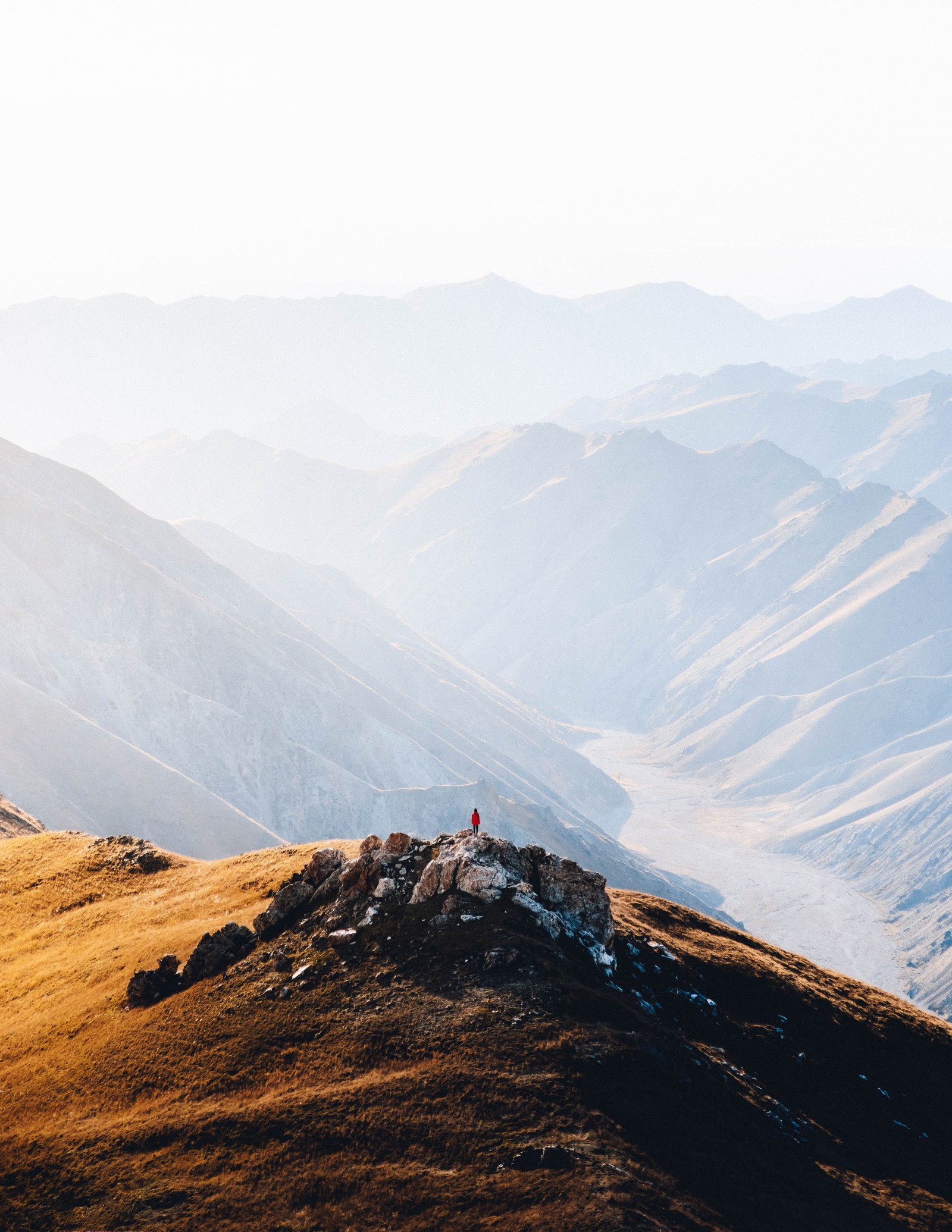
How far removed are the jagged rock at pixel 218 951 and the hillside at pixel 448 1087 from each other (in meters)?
0.45

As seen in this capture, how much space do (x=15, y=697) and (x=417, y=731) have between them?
86.6m

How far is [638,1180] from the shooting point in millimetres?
23609

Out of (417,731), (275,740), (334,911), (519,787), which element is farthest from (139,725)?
(334,911)

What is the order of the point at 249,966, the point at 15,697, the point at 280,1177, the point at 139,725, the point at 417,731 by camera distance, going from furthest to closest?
the point at 417,731, the point at 139,725, the point at 15,697, the point at 249,966, the point at 280,1177

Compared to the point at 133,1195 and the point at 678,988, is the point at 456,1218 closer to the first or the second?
the point at 133,1195

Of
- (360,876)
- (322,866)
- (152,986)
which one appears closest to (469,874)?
(360,876)

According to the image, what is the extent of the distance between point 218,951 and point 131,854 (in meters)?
21.9

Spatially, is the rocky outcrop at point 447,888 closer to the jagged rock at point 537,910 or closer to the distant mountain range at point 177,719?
the jagged rock at point 537,910

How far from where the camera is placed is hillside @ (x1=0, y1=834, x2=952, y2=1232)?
2380 centimetres

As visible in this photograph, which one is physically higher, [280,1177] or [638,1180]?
[638,1180]

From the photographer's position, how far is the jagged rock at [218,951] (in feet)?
109

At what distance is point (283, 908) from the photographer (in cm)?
3581

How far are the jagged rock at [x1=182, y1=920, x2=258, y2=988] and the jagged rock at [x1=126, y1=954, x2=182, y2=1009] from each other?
55 cm

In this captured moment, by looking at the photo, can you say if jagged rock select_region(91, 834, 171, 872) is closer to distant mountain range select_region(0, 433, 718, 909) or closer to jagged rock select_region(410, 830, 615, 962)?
jagged rock select_region(410, 830, 615, 962)
